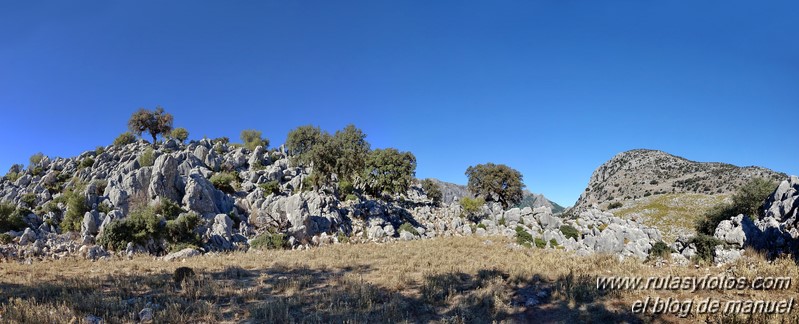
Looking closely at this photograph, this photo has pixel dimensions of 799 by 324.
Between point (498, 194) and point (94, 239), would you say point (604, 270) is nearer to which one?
point (94, 239)

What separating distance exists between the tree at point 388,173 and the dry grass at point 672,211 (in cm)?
5017

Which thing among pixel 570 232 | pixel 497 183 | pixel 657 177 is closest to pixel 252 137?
pixel 497 183

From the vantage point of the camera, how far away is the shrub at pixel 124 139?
7562 cm

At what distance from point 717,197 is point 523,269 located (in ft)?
362

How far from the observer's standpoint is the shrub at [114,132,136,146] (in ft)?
248

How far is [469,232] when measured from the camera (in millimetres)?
45844

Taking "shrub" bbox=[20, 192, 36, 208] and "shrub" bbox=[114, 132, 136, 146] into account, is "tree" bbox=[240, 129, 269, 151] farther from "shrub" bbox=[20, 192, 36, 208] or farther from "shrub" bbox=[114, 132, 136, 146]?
"shrub" bbox=[20, 192, 36, 208]

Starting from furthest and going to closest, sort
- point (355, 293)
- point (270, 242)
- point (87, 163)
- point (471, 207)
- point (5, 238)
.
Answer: point (471, 207) < point (87, 163) < point (270, 242) < point (5, 238) < point (355, 293)

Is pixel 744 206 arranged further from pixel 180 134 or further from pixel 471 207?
pixel 180 134

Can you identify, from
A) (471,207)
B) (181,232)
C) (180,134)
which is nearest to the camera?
(181,232)

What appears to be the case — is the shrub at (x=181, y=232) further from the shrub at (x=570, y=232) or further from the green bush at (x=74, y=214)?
the shrub at (x=570, y=232)

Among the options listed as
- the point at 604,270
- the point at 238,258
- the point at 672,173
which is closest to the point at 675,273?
the point at 604,270

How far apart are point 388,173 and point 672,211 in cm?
7287

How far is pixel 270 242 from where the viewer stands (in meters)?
30.0
